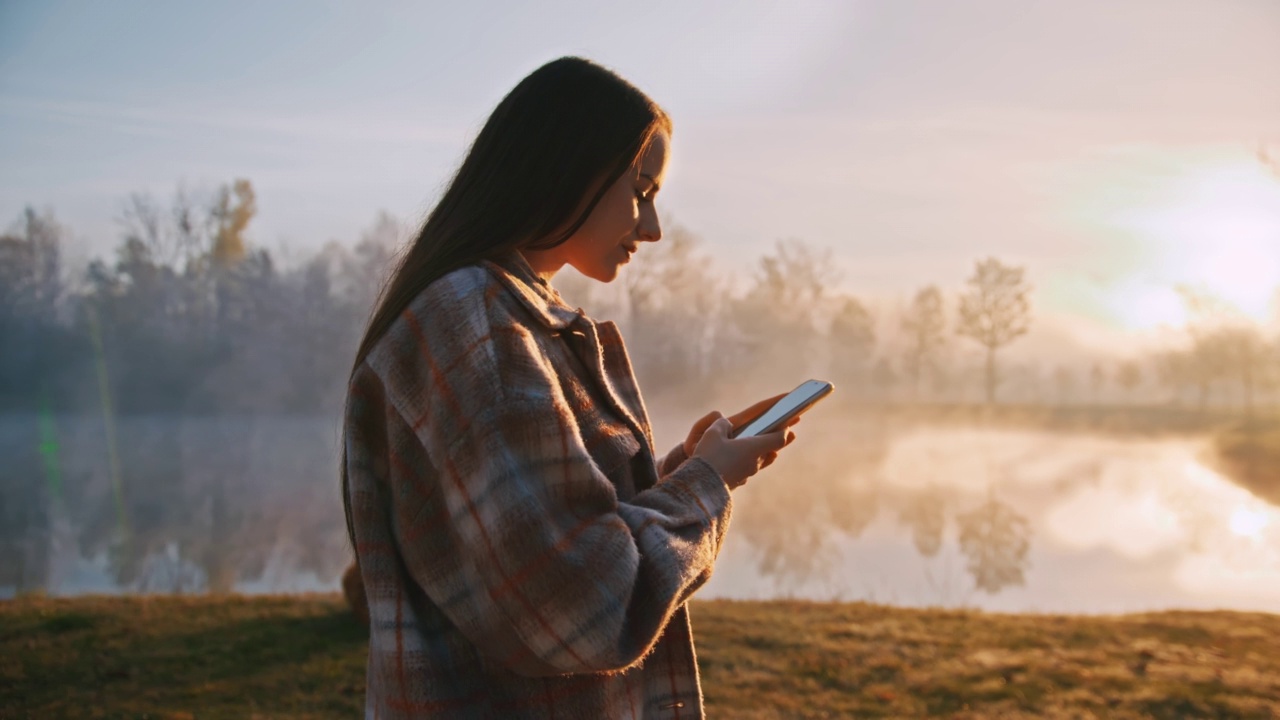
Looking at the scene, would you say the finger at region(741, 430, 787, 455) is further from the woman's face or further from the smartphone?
the woman's face

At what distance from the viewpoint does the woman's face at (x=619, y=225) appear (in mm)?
1522

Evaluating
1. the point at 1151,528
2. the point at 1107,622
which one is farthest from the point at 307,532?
the point at 1151,528

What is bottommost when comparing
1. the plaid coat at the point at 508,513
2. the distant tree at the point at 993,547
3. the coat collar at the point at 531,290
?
the distant tree at the point at 993,547

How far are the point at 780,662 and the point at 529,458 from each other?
4.58 m

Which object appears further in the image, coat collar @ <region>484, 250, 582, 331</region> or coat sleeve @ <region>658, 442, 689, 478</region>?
coat sleeve @ <region>658, 442, 689, 478</region>

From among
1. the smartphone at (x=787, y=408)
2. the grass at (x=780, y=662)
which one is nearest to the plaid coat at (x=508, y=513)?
the smartphone at (x=787, y=408)

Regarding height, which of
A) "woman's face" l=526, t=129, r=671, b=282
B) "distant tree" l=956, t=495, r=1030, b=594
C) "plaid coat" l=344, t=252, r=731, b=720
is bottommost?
"distant tree" l=956, t=495, r=1030, b=594

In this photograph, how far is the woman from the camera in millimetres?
1221

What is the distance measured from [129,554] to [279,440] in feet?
32.0

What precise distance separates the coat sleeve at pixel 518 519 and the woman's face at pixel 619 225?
23 centimetres

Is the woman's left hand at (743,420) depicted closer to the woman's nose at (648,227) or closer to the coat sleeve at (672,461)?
the coat sleeve at (672,461)

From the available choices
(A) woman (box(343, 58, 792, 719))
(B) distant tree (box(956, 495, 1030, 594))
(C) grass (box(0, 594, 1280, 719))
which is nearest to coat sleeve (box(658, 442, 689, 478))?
(A) woman (box(343, 58, 792, 719))

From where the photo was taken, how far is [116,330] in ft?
76.8

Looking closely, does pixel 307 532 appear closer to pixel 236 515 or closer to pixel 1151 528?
pixel 236 515
